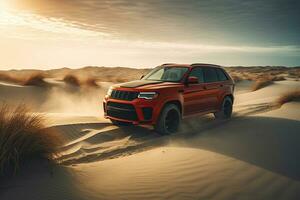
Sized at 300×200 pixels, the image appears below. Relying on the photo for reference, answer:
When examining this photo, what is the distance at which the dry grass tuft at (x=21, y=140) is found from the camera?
530 cm

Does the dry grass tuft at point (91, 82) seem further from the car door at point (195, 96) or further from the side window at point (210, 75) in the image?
the car door at point (195, 96)

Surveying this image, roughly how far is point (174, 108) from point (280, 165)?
351 centimetres

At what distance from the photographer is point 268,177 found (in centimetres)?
583

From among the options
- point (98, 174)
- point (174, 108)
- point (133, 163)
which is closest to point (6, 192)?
point (98, 174)

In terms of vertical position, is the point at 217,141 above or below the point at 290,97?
below

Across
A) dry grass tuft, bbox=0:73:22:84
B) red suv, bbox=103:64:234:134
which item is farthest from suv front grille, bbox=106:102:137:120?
dry grass tuft, bbox=0:73:22:84

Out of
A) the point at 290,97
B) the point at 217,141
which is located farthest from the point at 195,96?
the point at 290,97

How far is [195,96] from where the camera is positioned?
401 inches

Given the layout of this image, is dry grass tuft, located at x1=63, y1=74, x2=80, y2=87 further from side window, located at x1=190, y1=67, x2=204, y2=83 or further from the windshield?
side window, located at x1=190, y1=67, x2=204, y2=83

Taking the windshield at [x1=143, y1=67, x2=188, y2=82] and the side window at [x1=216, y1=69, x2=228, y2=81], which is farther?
the side window at [x1=216, y1=69, x2=228, y2=81]

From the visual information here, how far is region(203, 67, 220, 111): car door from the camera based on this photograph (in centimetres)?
1082

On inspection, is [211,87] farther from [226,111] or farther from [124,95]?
[124,95]

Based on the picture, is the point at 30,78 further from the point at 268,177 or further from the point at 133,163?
the point at 268,177

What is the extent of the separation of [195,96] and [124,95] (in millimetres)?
2183
